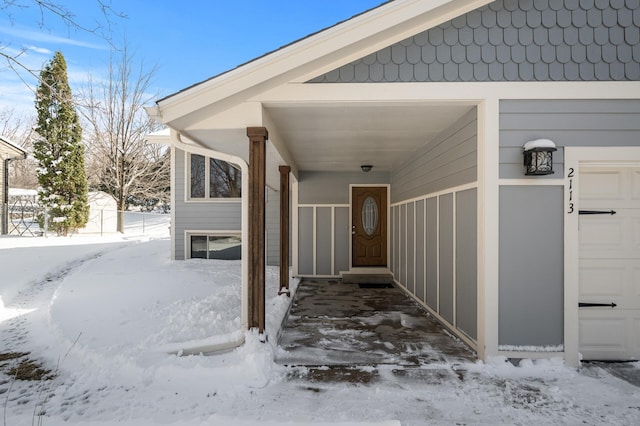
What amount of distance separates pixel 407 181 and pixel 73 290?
230 inches

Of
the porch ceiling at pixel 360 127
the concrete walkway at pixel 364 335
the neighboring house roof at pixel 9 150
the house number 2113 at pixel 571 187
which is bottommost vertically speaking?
the concrete walkway at pixel 364 335

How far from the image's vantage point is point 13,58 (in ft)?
10.2

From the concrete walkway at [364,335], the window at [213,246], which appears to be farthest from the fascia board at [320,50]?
the window at [213,246]

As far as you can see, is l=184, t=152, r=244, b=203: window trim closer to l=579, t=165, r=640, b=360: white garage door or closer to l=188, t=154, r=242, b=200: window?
l=188, t=154, r=242, b=200: window

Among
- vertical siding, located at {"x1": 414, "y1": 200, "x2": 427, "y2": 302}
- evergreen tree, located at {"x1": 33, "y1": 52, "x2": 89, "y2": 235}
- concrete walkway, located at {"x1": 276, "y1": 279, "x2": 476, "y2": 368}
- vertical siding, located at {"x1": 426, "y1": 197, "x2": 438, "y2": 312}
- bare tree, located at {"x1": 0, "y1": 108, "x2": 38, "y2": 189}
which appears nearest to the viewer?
concrete walkway, located at {"x1": 276, "y1": 279, "x2": 476, "y2": 368}

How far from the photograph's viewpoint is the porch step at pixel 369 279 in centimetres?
726

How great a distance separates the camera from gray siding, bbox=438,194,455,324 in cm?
417

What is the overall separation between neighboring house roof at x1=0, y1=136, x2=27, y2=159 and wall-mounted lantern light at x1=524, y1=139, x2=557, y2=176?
14768 mm

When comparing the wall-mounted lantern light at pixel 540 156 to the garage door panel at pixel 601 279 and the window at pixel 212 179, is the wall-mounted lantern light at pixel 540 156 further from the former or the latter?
the window at pixel 212 179

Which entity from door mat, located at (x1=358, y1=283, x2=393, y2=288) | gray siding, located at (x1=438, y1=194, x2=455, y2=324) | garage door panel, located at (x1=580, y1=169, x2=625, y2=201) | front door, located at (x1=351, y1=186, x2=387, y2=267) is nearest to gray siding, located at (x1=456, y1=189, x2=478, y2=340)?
gray siding, located at (x1=438, y1=194, x2=455, y2=324)

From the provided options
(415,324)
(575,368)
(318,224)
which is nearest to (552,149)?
(575,368)

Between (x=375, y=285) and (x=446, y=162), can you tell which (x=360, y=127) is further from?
(x=375, y=285)

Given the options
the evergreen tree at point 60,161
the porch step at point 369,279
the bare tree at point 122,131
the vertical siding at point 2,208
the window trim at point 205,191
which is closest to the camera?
the porch step at point 369,279

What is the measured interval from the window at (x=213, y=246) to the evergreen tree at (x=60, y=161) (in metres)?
7.73
